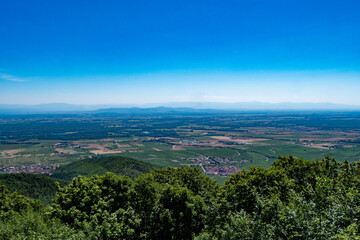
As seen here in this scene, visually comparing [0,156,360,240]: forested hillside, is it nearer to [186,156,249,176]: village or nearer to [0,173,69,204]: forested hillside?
[0,173,69,204]: forested hillside

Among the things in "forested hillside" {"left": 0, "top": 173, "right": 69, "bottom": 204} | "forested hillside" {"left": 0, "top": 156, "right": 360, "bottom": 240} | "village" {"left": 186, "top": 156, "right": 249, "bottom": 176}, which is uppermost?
"forested hillside" {"left": 0, "top": 156, "right": 360, "bottom": 240}

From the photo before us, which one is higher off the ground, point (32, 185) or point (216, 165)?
point (32, 185)

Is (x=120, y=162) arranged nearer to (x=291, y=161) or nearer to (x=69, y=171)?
(x=69, y=171)

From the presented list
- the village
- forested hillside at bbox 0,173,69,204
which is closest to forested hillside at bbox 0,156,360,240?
forested hillside at bbox 0,173,69,204

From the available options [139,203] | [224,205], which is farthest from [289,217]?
[139,203]

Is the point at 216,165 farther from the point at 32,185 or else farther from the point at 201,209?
the point at 201,209

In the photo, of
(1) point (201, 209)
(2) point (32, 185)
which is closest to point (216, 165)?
(2) point (32, 185)

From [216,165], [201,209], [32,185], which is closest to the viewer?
[201,209]

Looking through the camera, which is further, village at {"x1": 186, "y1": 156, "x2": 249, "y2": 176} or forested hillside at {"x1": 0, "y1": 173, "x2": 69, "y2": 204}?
village at {"x1": 186, "y1": 156, "x2": 249, "y2": 176}
